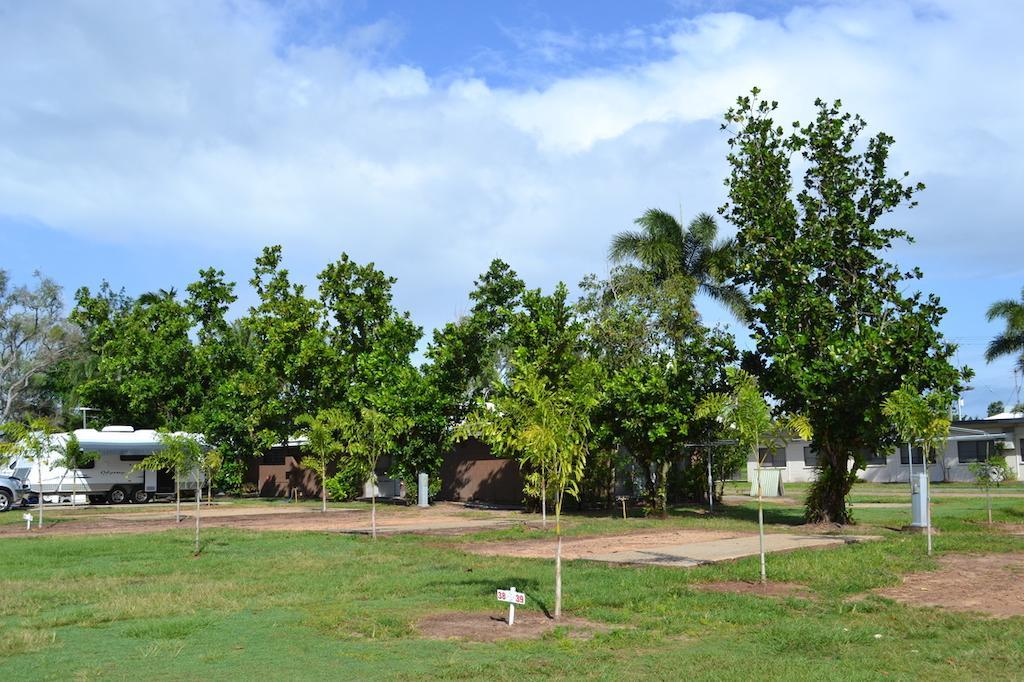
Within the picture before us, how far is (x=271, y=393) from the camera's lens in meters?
43.4

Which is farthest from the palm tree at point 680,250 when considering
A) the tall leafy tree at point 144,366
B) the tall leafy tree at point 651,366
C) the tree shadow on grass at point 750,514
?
the tall leafy tree at point 144,366

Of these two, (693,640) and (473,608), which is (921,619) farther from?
(473,608)

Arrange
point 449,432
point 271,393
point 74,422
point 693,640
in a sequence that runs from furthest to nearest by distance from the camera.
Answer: point 74,422 < point 271,393 < point 449,432 < point 693,640

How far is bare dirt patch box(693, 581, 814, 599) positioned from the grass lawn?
275 mm

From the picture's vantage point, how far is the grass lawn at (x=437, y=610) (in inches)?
345

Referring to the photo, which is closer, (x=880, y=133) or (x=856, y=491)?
(x=880, y=133)

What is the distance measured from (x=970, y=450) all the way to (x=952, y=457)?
38.1 inches

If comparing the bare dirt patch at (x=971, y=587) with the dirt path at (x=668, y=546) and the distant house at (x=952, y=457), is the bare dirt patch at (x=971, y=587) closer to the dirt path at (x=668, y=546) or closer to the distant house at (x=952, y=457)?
the dirt path at (x=668, y=546)

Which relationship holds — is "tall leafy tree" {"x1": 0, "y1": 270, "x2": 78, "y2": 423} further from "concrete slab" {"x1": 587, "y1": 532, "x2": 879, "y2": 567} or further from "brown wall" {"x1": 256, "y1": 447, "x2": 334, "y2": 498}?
"concrete slab" {"x1": 587, "y1": 532, "x2": 879, "y2": 567}

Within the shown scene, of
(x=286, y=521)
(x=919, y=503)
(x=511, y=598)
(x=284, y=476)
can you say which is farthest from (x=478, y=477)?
(x=511, y=598)

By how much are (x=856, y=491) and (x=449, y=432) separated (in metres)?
19.7

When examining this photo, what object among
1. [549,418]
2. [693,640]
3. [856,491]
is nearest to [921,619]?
[693,640]

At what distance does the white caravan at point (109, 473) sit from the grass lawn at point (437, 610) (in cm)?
2173

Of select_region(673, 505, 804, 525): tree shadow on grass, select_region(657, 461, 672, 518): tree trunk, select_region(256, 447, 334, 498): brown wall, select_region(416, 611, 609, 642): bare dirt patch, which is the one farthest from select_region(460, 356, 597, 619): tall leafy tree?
select_region(256, 447, 334, 498): brown wall
